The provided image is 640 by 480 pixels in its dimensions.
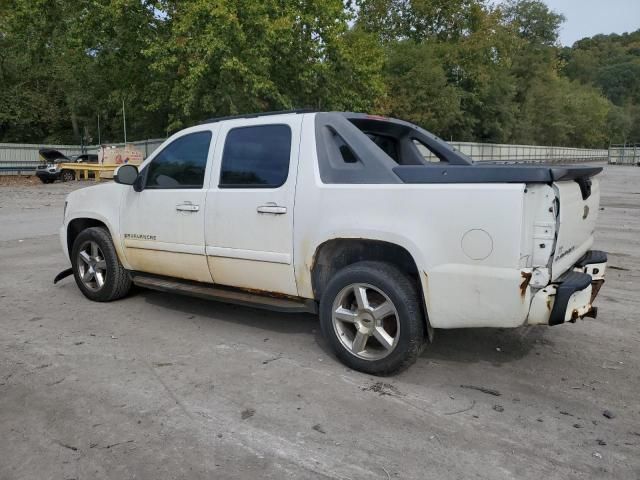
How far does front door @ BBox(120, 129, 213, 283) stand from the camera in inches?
191

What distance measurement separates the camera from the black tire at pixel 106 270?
18.4 feet

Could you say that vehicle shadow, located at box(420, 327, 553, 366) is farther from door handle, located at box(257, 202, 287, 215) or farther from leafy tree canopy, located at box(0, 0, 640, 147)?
leafy tree canopy, located at box(0, 0, 640, 147)

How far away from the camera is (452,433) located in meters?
3.15

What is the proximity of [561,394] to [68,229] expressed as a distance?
17.0 feet

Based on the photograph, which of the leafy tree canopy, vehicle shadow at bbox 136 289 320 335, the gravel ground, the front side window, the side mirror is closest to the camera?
the gravel ground

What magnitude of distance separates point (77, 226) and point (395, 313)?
4055 millimetres

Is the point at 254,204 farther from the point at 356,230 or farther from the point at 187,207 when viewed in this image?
the point at 356,230

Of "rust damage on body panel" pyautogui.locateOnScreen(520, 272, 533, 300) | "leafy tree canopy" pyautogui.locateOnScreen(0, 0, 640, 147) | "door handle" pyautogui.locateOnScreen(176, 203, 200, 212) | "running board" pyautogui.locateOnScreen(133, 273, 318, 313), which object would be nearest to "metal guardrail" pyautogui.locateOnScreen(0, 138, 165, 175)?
"leafy tree canopy" pyautogui.locateOnScreen(0, 0, 640, 147)

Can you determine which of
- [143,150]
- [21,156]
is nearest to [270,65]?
[143,150]

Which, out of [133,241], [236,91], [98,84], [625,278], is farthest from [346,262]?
[98,84]

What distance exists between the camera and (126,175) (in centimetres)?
535

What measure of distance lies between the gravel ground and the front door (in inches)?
22.6

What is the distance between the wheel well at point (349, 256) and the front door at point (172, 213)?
3.79 ft

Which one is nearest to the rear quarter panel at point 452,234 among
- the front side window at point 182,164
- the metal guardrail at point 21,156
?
the front side window at point 182,164
